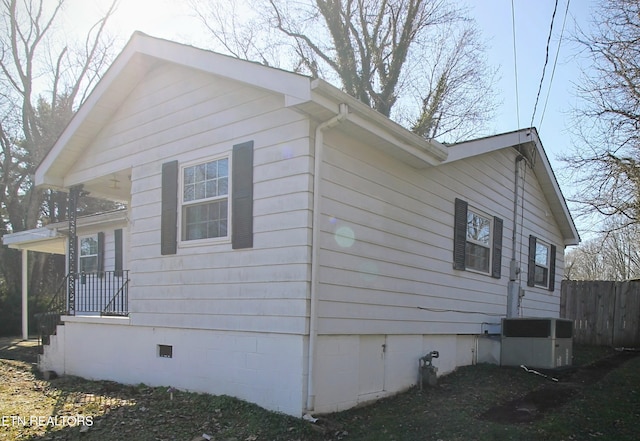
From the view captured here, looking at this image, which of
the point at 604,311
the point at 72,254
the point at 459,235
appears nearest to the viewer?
the point at 459,235

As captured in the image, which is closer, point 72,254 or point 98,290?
point 72,254

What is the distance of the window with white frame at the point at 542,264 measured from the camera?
1251cm

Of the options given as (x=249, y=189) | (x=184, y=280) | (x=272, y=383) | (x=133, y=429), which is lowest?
(x=133, y=429)

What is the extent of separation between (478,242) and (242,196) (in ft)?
17.0

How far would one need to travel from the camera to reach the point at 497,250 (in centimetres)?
1025

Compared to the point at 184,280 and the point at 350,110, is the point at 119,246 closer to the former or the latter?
the point at 184,280

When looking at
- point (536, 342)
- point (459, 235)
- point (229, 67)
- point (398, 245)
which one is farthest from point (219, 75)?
point (536, 342)

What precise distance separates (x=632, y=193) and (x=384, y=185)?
8.92m

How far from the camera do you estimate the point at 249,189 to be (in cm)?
654

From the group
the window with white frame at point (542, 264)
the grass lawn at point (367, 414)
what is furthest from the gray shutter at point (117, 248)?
the window with white frame at point (542, 264)

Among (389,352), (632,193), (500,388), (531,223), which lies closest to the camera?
(389,352)

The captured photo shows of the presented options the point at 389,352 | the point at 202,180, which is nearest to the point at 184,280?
the point at 202,180

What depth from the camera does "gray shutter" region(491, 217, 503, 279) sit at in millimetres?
10141

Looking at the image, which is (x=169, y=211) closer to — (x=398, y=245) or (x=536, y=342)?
(x=398, y=245)
